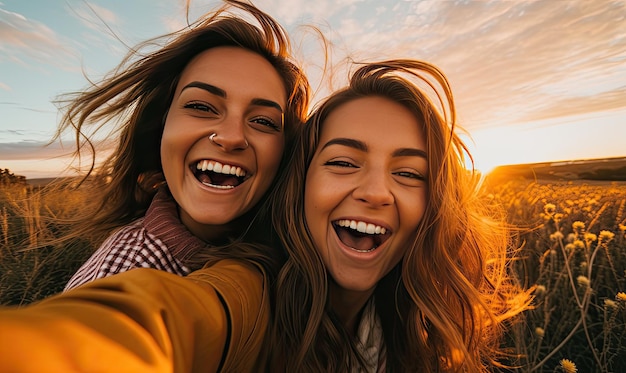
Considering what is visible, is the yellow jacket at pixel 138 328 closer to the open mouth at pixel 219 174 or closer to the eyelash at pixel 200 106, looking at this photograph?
the open mouth at pixel 219 174

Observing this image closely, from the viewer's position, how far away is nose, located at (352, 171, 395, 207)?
1736 mm

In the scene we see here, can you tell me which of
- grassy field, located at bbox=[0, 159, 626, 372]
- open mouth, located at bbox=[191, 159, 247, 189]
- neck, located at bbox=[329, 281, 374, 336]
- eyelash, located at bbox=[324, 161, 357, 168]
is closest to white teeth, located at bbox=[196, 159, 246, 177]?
open mouth, located at bbox=[191, 159, 247, 189]

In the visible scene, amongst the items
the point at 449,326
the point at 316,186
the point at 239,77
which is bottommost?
the point at 449,326

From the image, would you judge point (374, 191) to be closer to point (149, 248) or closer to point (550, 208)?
point (149, 248)

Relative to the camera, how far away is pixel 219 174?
215 cm

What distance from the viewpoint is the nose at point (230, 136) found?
1884mm

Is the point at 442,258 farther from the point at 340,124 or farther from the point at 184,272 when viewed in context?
the point at 184,272

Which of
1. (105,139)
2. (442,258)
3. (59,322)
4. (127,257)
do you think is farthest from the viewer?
(105,139)

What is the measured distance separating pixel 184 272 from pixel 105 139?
1354mm

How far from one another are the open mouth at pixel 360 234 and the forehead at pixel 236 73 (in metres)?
0.83

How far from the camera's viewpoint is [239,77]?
2.04 meters

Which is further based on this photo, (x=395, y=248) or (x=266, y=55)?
(x=266, y=55)

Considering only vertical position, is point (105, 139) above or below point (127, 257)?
above

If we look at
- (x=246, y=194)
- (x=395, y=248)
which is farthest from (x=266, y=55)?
(x=395, y=248)
